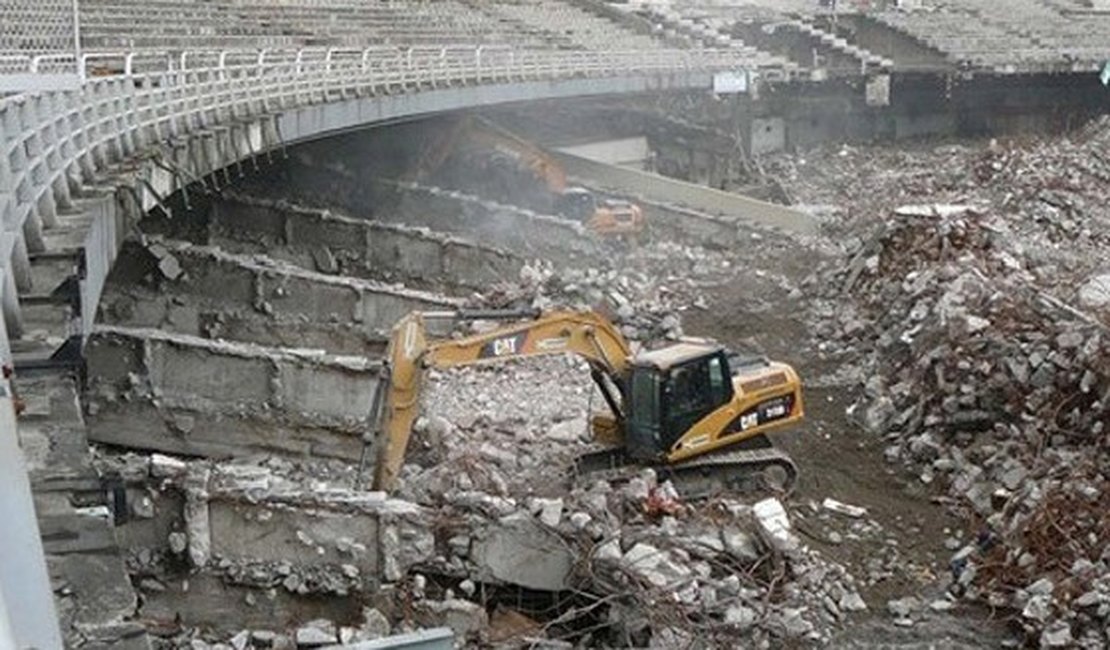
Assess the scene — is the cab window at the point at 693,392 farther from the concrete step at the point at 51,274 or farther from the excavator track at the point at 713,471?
the concrete step at the point at 51,274

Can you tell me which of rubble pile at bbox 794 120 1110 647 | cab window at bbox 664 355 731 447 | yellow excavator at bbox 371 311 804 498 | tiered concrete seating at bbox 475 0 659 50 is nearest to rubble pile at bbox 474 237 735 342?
rubble pile at bbox 794 120 1110 647

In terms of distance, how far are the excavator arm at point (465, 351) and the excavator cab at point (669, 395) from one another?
0.29m

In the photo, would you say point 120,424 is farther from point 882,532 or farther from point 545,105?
point 545,105

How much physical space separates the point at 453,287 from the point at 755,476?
1002 centimetres

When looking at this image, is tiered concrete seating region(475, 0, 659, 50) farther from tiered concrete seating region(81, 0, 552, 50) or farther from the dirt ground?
the dirt ground

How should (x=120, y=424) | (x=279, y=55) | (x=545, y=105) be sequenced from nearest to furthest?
(x=120, y=424)
(x=279, y=55)
(x=545, y=105)

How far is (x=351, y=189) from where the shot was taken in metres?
28.6

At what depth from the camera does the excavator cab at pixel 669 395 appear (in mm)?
15211

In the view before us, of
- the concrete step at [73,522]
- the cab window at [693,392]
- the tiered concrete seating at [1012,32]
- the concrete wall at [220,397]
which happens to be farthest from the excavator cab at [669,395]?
the tiered concrete seating at [1012,32]

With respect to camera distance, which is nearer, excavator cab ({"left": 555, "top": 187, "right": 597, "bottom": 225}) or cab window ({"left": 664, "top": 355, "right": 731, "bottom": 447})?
cab window ({"left": 664, "top": 355, "right": 731, "bottom": 447})

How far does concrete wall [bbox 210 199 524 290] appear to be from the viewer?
24375 millimetres

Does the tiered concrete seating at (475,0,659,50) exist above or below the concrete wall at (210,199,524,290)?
above

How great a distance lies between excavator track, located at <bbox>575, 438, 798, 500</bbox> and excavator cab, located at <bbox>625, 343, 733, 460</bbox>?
26 cm

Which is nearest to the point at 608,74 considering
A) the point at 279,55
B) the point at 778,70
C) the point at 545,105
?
the point at 545,105
